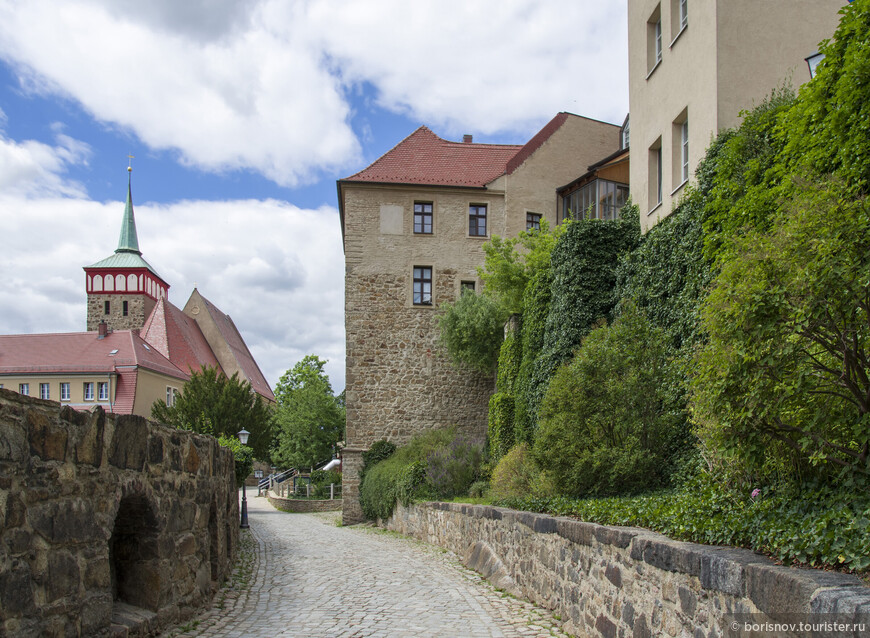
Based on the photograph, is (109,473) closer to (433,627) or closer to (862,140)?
(433,627)

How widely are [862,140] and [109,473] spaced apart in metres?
7.04

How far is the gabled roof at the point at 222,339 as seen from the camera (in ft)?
208

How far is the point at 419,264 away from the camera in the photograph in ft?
90.0

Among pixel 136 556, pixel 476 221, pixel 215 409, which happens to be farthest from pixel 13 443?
pixel 215 409

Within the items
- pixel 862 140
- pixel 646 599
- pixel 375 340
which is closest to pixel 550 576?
pixel 646 599

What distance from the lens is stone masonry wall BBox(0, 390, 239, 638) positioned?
14.4ft

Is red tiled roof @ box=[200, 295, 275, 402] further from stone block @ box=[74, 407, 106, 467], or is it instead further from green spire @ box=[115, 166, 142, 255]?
stone block @ box=[74, 407, 106, 467]

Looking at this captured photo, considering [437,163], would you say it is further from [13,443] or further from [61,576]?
[13,443]

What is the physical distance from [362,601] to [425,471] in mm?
10619

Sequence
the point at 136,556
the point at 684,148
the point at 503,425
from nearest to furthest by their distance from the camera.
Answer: the point at 136,556 < the point at 684,148 < the point at 503,425

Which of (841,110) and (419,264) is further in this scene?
(419,264)

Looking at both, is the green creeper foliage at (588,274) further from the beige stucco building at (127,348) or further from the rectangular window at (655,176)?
the beige stucco building at (127,348)

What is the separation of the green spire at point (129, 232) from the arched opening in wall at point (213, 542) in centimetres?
7175

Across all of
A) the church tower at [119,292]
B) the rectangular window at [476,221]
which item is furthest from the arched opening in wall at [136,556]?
the church tower at [119,292]
